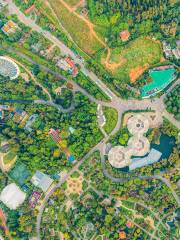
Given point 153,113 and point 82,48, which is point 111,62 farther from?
point 153,113

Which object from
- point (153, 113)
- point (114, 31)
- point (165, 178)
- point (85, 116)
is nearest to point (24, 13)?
point (114, 31)

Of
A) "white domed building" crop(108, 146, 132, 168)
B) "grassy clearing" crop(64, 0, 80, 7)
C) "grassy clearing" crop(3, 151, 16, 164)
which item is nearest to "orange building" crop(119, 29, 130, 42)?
"grassy clearing" crop(64, 0, 80, 7)

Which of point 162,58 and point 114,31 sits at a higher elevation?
point 114,31

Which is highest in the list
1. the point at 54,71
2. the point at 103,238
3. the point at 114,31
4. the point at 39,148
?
the point at 114,31

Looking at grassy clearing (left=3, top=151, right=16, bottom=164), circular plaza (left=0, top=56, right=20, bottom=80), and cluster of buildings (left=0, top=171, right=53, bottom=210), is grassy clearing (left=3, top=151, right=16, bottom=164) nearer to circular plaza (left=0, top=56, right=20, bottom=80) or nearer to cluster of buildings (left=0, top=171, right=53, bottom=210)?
cluster of buildings (left=0, top=171, right=53, bottom=210)

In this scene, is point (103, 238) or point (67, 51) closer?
point (103, 238)
